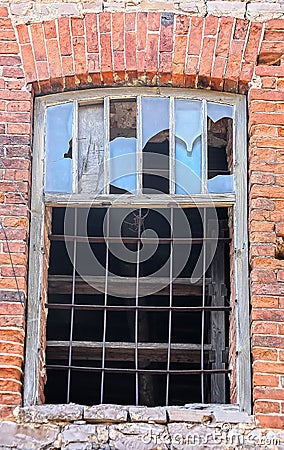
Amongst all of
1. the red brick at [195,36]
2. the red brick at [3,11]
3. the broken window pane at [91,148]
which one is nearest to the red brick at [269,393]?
the broken window pane at [91,148]

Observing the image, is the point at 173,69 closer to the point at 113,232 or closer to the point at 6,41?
the point at 6,41

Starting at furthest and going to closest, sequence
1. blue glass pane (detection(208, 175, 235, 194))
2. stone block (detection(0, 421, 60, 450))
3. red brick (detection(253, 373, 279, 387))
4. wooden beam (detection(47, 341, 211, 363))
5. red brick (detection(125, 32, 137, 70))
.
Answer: wooden beam (detection(47, 341, 211, 363))
red brick (detection(125, 32, 137, 70))
blue glass pane (detection(208, 175, 235, 194))
red brick (detection(253, 373, 279, 387))
stone block (detection(0, 421, 60, 450))

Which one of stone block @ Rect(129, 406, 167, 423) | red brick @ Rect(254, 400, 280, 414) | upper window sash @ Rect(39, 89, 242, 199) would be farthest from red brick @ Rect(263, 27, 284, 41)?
stone block @ Rect(129, 406, 167, 423)

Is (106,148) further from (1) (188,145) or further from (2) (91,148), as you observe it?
(1) (188,145)

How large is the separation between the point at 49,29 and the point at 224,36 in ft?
3.75

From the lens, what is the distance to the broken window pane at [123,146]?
19.9 ft

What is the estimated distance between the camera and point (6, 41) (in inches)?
242

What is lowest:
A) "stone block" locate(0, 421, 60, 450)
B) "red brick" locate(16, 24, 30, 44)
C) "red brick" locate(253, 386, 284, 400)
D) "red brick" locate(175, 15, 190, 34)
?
"stone block" locate(0, 421, 60, 450)

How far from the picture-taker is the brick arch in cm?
609

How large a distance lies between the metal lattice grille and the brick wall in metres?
0.48

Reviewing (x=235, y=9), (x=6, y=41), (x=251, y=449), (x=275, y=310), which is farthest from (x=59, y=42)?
(x=251, y=449)

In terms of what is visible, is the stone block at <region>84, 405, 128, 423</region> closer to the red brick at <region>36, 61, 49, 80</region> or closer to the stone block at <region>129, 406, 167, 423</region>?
the stone block at <region>129, 406, 167, 423</region>

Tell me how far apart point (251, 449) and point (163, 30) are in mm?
2719

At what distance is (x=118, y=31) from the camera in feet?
20.1
